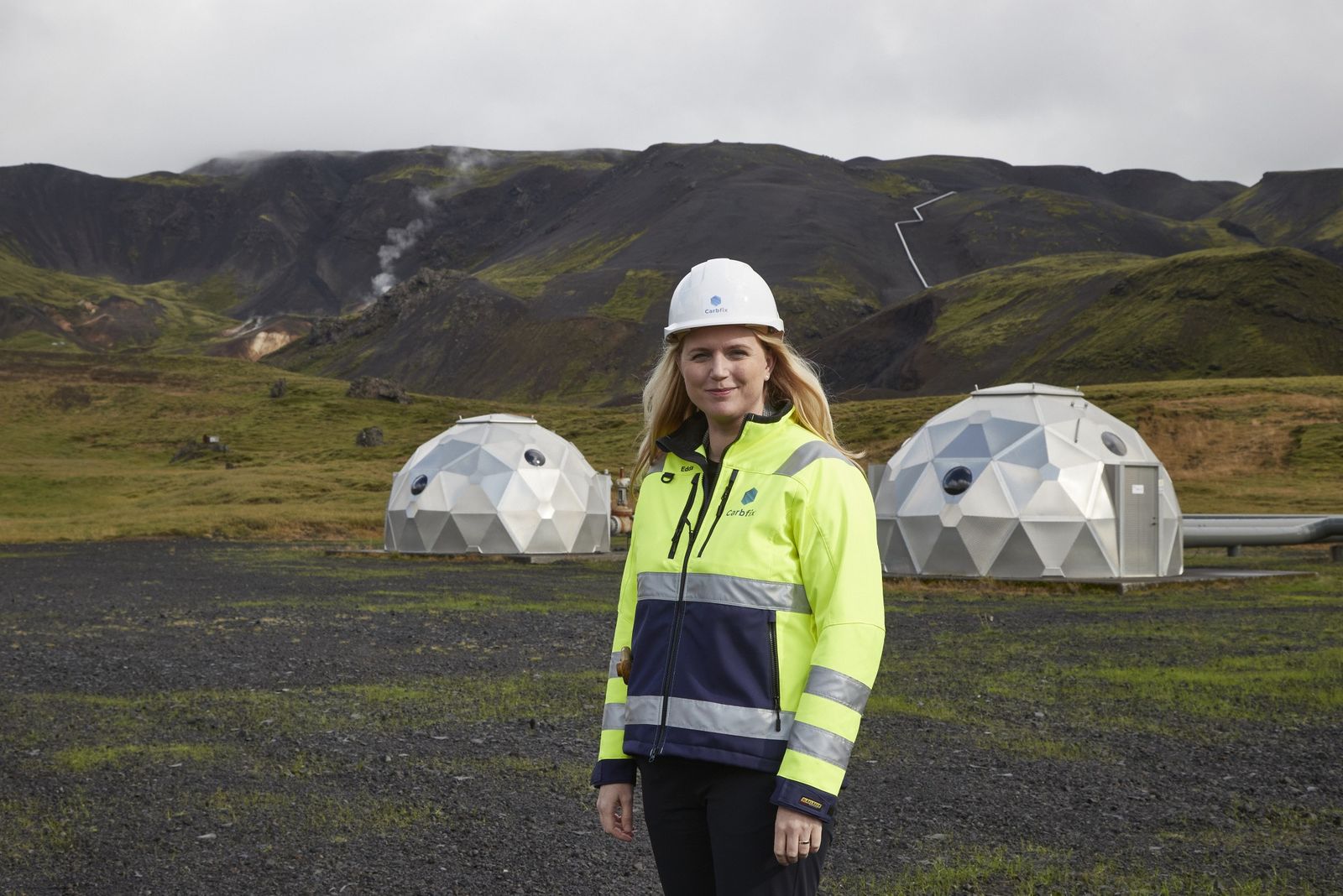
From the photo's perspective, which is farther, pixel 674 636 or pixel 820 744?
pixel 674 636

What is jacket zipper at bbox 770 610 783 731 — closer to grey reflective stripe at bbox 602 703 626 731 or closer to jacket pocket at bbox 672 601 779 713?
jacket pocket at bbox 672 601 779 713

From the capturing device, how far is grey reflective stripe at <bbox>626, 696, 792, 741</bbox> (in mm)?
3508

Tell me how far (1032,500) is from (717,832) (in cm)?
2083

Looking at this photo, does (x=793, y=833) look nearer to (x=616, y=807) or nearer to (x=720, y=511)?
(x=616, y=807)

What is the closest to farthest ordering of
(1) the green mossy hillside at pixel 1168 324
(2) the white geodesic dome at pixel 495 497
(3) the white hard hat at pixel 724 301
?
(3) the white hard hat at pixel 724 301, (2) the white geodesic dome at pixel 495 497, (1) the green mossy hillside at pixel 1168 324

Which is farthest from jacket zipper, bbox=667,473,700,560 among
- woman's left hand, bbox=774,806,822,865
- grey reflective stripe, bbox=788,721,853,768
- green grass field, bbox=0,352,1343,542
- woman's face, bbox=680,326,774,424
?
green grass field, bbox=0,352,1343,542

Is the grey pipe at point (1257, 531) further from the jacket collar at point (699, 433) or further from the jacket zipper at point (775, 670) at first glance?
the jacket zipper at point (775, 670)

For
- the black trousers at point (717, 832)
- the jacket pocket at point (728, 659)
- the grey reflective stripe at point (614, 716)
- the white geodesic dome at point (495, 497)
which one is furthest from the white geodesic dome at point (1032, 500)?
the jacket pocket at point (728, 659)

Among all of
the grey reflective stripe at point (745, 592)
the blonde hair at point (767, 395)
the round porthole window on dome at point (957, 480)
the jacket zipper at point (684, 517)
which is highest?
the blonde hair at point (767, 395)

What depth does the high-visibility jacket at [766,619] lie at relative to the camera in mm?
3459

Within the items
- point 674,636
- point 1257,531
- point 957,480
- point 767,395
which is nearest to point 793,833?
point 674,636

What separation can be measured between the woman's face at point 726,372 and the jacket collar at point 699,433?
62mm

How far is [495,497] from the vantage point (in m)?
31.2

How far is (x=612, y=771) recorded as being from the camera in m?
3.91
